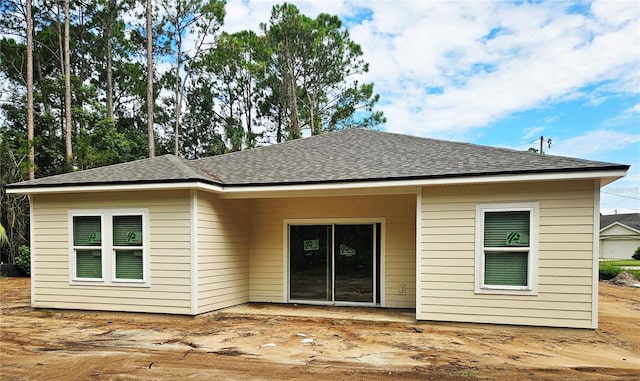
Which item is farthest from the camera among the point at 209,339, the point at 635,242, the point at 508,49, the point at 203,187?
the point at 635,242

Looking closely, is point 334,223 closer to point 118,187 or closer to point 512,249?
point 512,249

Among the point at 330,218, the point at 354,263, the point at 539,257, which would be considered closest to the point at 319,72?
the point at 330,218

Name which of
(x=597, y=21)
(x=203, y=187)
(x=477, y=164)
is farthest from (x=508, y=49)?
(x=203, y=187)

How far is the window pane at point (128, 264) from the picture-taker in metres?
7.89

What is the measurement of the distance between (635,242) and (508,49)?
2982cm

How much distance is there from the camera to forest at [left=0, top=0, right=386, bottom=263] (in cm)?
2111

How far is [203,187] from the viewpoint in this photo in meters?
7.52

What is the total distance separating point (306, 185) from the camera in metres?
7.66

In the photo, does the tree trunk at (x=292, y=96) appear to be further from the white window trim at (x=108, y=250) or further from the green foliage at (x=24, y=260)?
the white window trim at (x=108, y=250)

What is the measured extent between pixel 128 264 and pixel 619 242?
4071 cm

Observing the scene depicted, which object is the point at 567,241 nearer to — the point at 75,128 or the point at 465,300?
the point at 465,300

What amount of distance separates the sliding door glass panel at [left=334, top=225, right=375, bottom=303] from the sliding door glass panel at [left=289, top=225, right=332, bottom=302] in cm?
20

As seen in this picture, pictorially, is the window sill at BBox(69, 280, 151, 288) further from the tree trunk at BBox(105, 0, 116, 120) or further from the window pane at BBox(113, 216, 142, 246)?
the tree trunk at BBox(105, 0, 116, 120)

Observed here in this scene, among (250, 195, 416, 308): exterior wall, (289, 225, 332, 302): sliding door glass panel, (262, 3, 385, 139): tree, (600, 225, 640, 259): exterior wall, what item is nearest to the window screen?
(250, 195, 416, 308): exterior wall
